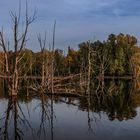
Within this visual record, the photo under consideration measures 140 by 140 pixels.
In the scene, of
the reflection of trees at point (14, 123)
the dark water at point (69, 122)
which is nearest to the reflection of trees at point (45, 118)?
the dark water at point (69, 122)

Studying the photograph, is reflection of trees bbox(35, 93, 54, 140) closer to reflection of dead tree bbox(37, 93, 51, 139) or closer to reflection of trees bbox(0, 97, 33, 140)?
reflection of dead tree bbox(37, 93, 51, 139)

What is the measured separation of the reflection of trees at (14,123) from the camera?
14301 millimetres

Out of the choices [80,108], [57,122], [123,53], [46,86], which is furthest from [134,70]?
[57,122]

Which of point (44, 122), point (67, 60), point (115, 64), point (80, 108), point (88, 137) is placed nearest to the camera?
Answer: point (88, 137)

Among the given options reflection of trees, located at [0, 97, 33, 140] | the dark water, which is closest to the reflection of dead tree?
the dark water

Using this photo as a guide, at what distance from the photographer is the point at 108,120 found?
1823 cm

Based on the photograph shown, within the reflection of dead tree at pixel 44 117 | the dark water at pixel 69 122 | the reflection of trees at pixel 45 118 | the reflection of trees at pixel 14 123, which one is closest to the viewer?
the dark water at pixel 69 122

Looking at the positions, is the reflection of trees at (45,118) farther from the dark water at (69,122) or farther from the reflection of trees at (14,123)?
the reflection of trees at (14,123)

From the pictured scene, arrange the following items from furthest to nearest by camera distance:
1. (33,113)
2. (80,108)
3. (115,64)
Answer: (115,64) → (80,108) → (33,113)

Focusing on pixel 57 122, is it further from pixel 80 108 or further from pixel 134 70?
pixel 134 70

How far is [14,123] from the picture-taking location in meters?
17.2

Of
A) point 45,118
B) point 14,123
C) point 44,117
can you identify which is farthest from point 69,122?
point 14,123

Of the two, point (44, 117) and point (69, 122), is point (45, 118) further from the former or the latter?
point (69, 122)

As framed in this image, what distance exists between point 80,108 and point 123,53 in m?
67.0
